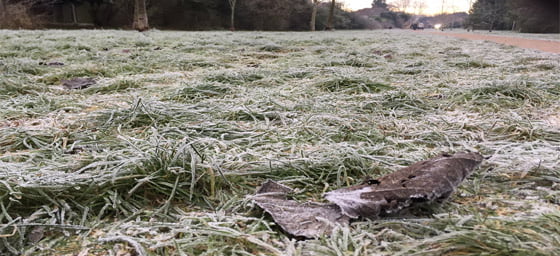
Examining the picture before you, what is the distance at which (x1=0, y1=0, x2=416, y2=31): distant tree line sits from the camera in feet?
50.7

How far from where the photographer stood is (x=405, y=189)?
77 cm

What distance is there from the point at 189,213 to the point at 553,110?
1857 mm

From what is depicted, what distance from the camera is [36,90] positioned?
2.27 m

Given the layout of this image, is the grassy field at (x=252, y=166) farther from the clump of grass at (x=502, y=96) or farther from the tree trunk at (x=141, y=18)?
the tree trunk at (x=141, y=18)

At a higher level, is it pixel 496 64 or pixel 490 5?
pixel 490 5

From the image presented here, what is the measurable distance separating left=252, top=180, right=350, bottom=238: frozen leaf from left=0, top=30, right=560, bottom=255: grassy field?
3 cm

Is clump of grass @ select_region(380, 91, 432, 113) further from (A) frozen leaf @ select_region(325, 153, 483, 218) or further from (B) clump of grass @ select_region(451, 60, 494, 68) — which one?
(B) clump of grass @ select_region(451, 60, 494, 68)

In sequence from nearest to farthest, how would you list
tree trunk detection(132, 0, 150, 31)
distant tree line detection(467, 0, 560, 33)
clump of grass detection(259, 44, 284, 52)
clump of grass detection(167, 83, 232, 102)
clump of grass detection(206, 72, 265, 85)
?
clump of grass detection(167, 83, 232, 102)
clump of grass detection(206, 72, 265, 85)
clump of grass detection(259, 44, 284, 52)
tree trunk detection(132, 0, 150, 31)
distant tree line detection(467, 0, 560, 33)

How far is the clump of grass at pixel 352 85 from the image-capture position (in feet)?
7.59

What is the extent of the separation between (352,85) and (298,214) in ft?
5.63

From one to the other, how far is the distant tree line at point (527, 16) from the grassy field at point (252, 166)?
21947 mm

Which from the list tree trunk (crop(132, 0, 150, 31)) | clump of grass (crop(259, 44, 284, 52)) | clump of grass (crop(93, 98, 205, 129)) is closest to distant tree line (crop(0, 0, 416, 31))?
tree trunk (crop(132, 0, 150, 31))

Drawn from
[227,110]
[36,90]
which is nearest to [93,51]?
[36,90]

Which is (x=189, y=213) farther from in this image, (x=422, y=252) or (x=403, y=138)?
(x=403, y=138)
